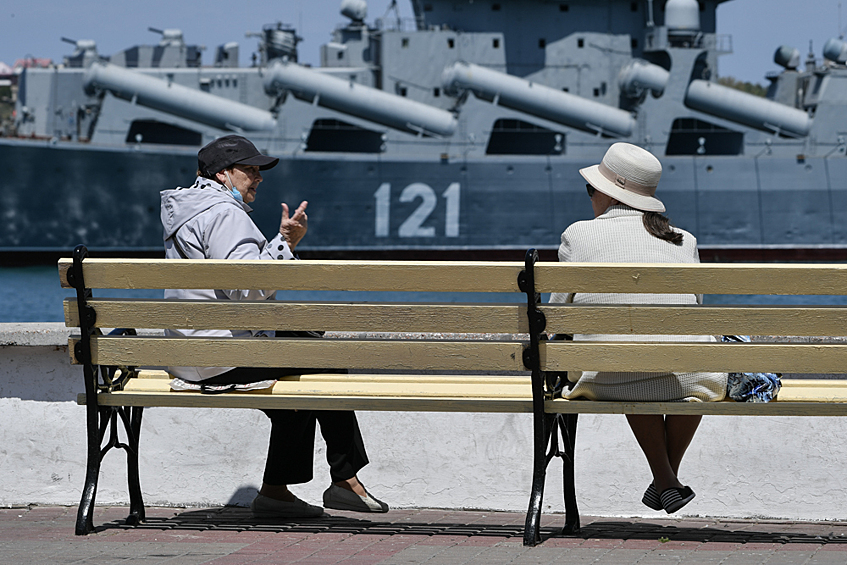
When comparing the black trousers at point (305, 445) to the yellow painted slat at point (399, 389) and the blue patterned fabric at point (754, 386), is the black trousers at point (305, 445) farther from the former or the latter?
the blue patterned fabric at point (754, 386)

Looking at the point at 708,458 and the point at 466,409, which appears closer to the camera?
the point at 466,409

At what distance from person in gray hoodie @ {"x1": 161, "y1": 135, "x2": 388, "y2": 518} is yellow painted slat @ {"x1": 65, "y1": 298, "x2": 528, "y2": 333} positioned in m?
0.19

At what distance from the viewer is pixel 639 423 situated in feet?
9.93

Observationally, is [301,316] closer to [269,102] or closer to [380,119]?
[380,119]

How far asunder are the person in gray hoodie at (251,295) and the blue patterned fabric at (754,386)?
119 centimetres

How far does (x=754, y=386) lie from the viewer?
2.92m

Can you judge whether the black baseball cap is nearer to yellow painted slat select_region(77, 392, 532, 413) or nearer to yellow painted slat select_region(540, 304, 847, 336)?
yellow painted slat select_region(77, 392, 532, 413)

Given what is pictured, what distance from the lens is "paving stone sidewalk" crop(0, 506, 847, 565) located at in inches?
104

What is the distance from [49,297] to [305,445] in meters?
22.7

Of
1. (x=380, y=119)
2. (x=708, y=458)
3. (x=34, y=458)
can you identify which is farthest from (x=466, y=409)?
(x=380, y=119)

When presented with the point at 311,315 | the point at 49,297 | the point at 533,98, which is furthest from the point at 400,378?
the point at 533,98

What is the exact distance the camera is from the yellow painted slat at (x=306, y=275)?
2771 mm

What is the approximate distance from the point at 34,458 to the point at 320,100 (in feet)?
88.0

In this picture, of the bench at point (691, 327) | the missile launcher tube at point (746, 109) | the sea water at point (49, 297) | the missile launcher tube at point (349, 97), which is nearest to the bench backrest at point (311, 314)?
the bench at point (691, 327)
